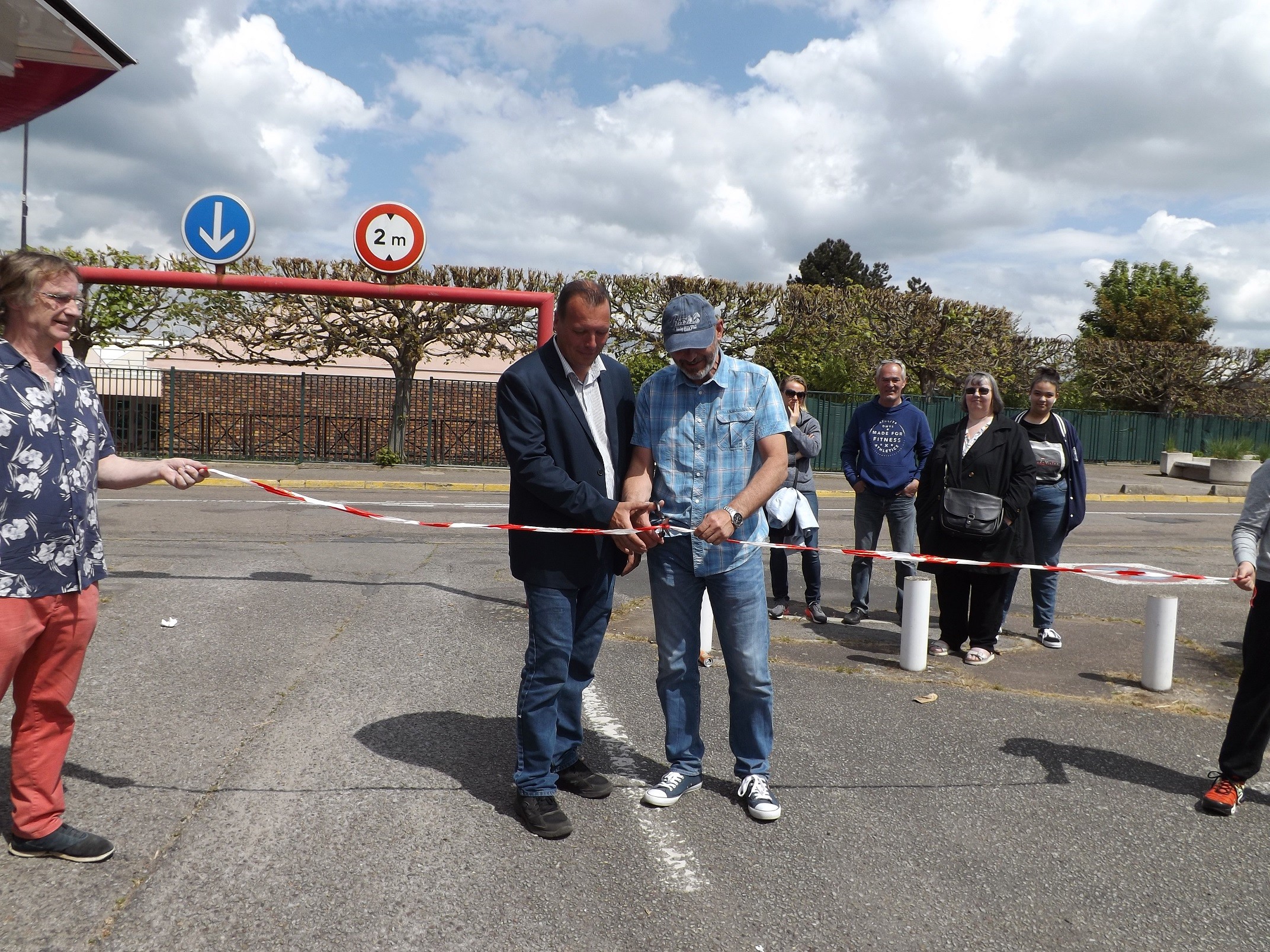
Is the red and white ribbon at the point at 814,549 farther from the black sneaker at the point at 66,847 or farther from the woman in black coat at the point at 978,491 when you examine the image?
the black sneaker at the point at 66,847

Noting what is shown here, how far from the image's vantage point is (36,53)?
518 centimetres

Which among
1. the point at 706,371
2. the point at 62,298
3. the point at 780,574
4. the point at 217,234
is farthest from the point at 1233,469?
the point at 62,298

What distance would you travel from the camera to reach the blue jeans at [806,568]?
696cm

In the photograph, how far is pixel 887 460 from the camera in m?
6.64

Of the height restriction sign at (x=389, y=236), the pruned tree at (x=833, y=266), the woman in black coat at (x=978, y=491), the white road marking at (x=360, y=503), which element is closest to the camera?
the woman in black coat at (x=978, y=491)

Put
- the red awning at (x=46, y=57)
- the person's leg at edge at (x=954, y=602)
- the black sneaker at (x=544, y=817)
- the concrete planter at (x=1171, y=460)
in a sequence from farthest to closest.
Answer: the concrete planter at (x=1171, y=460)
the person's leg at edge at (x=954, y=602)
the red awning at (x=46, y=57)
the black sneaker at (x=544, y=817)

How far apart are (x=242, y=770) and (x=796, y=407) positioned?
4611 mm

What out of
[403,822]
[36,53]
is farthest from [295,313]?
[403,822]

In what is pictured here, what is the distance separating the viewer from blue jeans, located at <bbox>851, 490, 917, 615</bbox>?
671 cm

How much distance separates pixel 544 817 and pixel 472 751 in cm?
85

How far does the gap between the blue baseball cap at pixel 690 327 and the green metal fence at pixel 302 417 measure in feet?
62.1

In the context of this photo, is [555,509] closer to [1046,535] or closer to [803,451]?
[803,451]

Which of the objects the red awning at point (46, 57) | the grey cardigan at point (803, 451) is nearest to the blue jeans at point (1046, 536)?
the grey cardigan at point (803, 451)

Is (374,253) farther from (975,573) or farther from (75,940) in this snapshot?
(75,940)
